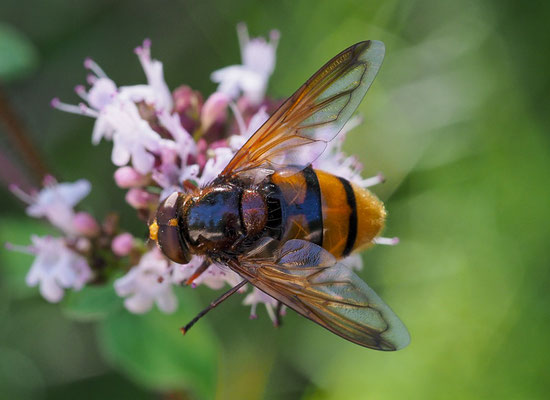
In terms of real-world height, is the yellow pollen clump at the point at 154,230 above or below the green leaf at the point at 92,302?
above

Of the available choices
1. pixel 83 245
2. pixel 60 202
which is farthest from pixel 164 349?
pixel 60 202

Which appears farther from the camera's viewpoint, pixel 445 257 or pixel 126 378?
pixel 126 378

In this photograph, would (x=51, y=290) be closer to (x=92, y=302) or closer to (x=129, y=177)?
(x=92, y=302)

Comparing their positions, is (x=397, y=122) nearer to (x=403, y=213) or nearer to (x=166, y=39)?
(x=403, y=213)

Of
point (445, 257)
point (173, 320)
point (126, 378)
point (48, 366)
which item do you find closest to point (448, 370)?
point (445, 257)

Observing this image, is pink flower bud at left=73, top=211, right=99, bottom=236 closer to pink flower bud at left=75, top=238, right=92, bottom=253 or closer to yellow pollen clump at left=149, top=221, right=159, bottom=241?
pink flower bud at left=75, top=238, right=92, bottom=253

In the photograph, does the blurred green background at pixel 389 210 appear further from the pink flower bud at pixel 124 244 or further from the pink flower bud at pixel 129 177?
the pink flower bud at pixel 129 177

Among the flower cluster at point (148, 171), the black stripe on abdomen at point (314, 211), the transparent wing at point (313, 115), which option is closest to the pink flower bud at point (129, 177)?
the flower cluster at point (148, 171)

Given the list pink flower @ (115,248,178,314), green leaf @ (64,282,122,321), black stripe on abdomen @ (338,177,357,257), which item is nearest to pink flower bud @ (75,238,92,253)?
green leaf @ (64,282,122,321)
